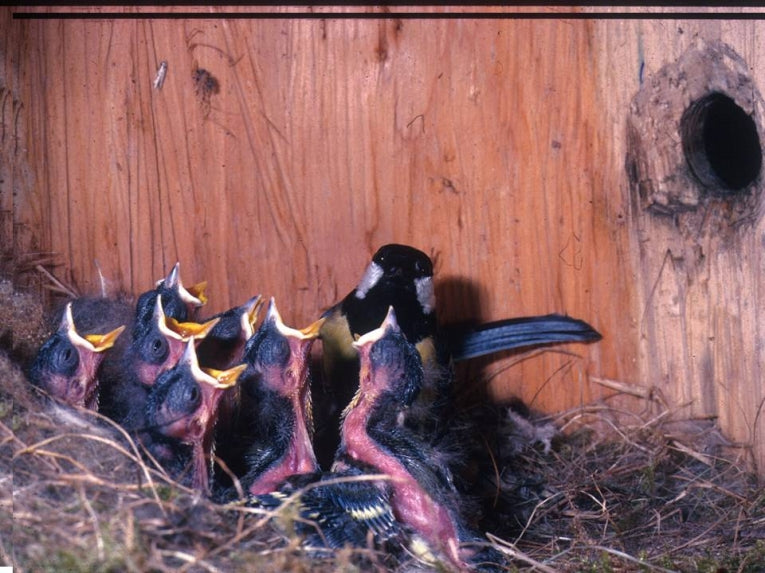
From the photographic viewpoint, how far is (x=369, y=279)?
8.41 feet

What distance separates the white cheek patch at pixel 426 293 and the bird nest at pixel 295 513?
1.68ft

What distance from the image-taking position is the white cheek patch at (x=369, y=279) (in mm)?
2535

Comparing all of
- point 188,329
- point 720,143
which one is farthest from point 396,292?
point 720,143

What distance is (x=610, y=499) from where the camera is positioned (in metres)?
2.42

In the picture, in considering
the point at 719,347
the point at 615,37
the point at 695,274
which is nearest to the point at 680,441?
the point at 719,347

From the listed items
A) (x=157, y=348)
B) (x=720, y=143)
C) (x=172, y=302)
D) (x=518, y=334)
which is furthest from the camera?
(x=518, y=334)

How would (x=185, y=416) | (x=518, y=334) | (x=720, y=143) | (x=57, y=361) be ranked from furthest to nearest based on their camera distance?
(x=518, y=334), (x=720, y=143), (x=57, y=361), (x=185, y=416)

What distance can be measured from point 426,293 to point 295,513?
46.9 inches

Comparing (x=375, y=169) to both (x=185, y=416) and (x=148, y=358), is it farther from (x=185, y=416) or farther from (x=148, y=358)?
(x=185, y=416)

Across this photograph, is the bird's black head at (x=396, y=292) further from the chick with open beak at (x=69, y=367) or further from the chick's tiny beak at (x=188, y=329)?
the chick with open beak at (x=69, y=367)

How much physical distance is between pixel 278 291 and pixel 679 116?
127 cm
